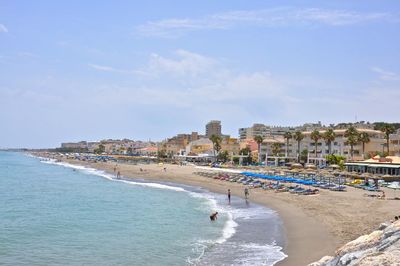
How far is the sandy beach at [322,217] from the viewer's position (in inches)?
914

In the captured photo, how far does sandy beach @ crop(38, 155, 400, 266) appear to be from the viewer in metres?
23.2

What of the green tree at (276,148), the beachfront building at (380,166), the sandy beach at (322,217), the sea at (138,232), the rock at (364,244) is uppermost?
the green tree at (276,148)

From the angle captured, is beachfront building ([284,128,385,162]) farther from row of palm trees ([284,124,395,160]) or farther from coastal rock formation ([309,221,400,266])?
coastal rock formation ([309,221,400,266])

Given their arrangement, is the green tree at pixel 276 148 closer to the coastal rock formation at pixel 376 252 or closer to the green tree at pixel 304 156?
the green tree at pixel 304 156

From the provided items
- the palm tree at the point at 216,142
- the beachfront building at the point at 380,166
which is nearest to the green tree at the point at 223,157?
the palm tree at the point at 216,142

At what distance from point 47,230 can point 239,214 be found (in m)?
13.8

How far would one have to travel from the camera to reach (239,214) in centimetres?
3656

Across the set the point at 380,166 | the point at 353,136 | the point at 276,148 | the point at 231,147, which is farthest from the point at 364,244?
the point at 231,147

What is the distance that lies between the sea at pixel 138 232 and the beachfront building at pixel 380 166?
83.4 ft

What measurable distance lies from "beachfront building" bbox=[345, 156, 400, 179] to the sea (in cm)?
2542

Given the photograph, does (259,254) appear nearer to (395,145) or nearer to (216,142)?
(395,145)

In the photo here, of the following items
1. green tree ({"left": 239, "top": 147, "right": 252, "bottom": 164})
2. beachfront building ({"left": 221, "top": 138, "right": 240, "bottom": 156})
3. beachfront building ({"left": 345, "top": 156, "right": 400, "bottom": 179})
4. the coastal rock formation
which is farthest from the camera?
beachfront building ({"left": 221, "top": 138, "right": 240, "bottom": 156})

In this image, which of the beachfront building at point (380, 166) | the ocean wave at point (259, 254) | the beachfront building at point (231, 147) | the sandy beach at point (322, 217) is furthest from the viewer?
the beachfront building at point (231, 147)

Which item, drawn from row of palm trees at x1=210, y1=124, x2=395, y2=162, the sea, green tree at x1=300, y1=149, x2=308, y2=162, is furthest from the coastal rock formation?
green tree at x1=300, y1=149, x2=308, y2=162
